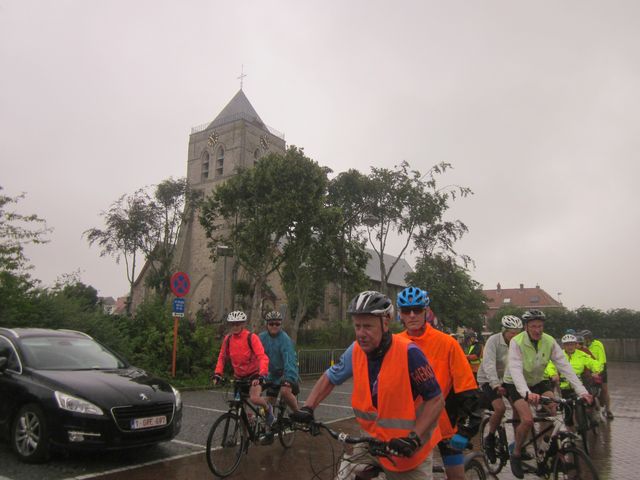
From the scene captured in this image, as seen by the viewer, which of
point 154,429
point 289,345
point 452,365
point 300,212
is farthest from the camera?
point 300,212

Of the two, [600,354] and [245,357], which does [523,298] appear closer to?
[600,354]

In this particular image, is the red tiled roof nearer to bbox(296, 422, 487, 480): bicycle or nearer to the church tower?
the church tower

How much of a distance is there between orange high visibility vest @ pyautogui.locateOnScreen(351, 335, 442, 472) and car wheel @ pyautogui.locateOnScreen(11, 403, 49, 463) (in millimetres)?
4501

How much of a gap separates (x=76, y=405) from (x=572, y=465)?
521 cm

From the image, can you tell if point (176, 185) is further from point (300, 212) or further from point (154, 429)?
point (154, 429)

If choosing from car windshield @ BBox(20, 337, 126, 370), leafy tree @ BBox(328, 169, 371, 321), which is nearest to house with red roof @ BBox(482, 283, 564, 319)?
leafy tree @ BBox(328, 169, 371, 321)

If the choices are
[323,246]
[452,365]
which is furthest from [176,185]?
[452,365]

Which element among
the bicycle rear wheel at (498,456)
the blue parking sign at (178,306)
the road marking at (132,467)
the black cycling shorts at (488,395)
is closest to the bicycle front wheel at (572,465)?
the black cycling shorts at (488,395)

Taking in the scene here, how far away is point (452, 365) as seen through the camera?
386cm

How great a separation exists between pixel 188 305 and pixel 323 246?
25389 millimetres

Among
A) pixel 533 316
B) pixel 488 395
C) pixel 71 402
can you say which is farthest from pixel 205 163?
pixel 533 316

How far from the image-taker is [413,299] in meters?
4.04

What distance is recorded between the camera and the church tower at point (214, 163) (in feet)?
148

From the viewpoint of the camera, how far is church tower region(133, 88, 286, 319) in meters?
45.0
